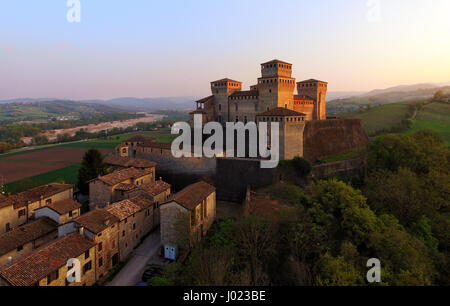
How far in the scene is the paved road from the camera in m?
17.2

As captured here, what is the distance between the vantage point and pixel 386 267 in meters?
12.1

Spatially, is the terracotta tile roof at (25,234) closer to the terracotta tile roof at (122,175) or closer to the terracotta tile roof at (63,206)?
the terracotta tile roof at (63,206)

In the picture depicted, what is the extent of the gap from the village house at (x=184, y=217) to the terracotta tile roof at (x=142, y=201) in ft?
10.9

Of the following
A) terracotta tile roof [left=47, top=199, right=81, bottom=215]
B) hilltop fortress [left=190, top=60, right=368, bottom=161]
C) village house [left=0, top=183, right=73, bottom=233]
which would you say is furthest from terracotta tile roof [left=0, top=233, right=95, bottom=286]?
hilltop fortress [left=190, top=60, right=368, bottom=161]

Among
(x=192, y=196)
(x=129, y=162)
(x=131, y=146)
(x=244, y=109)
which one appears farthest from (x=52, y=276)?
(x=244, y=109)

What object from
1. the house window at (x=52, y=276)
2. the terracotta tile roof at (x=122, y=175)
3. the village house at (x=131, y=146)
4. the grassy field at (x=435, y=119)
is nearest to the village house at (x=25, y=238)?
the house window at (x=52, y=276)

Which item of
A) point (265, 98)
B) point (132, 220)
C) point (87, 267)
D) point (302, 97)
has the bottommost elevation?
point (87, 267)

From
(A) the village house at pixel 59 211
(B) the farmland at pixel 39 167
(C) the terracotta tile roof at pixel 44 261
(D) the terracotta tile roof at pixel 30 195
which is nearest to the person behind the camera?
(C) the terracotta tile roof at pixel 44 261

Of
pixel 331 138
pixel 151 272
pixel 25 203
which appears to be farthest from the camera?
pixel 331 138

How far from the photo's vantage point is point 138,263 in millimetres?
19250

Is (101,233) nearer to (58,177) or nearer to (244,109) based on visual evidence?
(244,109)

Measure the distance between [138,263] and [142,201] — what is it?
5.85 m

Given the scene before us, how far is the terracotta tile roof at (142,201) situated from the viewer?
74.7 feet
